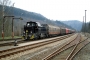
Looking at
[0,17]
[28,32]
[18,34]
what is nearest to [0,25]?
[0,17]

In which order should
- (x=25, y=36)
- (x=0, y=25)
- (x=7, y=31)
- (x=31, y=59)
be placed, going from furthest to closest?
(x=7, y=31), (x=0, y=25), (x=25, y=36), (x=31, y=59)

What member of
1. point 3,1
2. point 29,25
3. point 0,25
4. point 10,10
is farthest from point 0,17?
point 29,25

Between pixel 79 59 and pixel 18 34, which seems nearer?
pixel 79 59

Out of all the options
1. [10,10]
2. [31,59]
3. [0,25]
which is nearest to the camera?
[31,59]

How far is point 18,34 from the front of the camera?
52.2 meters

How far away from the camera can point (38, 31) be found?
105ft

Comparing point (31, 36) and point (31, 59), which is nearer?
point (31, 59)

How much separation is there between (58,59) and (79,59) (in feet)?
4.57

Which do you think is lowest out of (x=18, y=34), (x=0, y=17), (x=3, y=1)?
(x=18, y=34)

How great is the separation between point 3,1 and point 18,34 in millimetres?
9358

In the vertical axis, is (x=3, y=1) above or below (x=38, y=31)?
above

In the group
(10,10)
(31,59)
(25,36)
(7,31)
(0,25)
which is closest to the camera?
(31,59)

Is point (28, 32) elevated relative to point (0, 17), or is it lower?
lower

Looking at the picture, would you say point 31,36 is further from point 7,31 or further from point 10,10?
point 10,10
